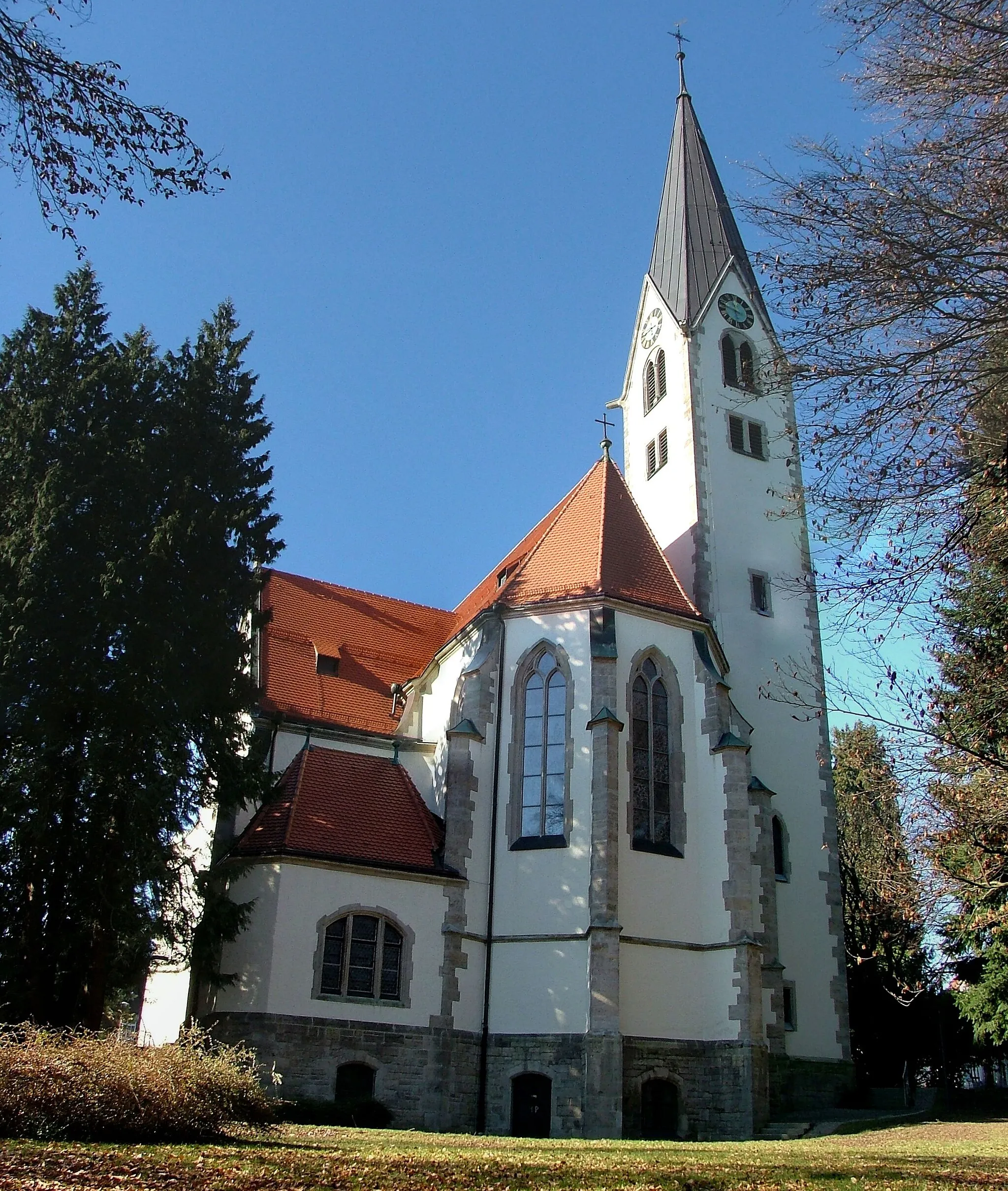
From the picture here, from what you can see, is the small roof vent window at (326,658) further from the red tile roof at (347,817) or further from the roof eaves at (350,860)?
the roof eaves at (350,860)

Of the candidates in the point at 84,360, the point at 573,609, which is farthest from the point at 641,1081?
the point at 84,360

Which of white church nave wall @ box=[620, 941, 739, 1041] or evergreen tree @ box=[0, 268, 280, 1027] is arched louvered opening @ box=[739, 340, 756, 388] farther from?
white church nave wall @ box=[620, 941, 739, 1041]

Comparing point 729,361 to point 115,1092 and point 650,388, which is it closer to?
point 650,388

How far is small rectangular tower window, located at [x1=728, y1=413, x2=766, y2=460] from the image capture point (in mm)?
28094

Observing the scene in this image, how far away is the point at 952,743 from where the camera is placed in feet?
37.9

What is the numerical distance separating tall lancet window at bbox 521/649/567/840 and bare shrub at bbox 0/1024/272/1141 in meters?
8.98

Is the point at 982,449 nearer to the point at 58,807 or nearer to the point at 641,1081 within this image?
the point at 641,1081

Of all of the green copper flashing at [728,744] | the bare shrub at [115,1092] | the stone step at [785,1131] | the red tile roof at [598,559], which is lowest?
the stone step at [785,1131]

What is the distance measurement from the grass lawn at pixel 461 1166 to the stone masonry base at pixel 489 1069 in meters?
3.80

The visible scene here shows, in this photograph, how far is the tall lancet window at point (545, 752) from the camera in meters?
19.8

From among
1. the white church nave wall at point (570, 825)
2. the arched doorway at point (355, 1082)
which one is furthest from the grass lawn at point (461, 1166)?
the white church nave wall at point (570, 825)

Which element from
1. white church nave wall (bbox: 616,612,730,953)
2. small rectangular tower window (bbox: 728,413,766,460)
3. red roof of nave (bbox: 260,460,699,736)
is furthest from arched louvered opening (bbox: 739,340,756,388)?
white church nave wall (bbox: 616,612,730,953)

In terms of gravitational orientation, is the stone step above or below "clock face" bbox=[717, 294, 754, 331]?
below

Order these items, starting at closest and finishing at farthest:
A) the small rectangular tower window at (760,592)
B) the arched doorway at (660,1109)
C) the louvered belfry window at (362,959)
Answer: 1. the arched doorway at (660,1109)
2. the louvered belfry window at (362,959)
3. the small rectangular tower window at (760,592)
